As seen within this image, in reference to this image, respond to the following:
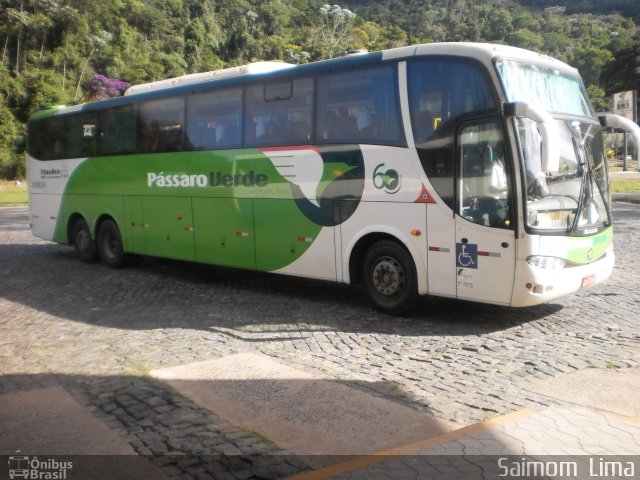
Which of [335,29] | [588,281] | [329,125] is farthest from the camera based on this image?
[335,29]

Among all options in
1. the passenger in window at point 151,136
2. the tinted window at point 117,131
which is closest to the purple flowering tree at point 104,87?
the tinted window at point 117,131

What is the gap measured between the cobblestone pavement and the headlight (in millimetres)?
759

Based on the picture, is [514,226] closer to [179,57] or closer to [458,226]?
[458,226]

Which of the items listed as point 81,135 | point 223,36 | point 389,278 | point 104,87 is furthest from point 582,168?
point 223,36

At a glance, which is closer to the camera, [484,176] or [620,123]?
[484,176]

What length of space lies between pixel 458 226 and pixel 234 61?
87734 millimetres

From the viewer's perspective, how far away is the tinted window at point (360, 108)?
8.32m

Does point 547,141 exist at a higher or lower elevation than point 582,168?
higher

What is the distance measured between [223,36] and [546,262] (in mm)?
96326

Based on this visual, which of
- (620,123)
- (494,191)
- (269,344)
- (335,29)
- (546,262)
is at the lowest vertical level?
(269,344)

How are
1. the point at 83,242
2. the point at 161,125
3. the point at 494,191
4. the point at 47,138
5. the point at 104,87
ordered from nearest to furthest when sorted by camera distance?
1. the point at 494,191
2. the point at 161,125
3. the point at 83,242
4. the point at 47,138
5. the point at 104,87

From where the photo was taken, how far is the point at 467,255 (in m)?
7.61

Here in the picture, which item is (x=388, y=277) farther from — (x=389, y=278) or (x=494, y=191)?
(x=494, y=191)

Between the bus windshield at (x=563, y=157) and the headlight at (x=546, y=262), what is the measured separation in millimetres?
326
